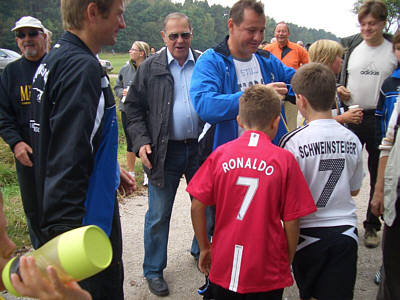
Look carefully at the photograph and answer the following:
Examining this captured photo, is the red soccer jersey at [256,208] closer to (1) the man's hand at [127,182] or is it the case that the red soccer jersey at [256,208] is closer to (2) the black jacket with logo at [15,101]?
(1) the man's hand at [127,182]

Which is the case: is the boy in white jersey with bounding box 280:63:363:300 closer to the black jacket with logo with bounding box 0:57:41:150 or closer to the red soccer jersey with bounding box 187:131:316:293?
the red soccer jersey with bounding box 187:131:316:293

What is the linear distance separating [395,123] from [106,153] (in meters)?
2.00

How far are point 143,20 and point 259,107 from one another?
3332 inches

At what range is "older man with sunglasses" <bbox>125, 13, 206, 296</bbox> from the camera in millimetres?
3119

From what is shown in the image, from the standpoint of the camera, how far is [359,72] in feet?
12.5

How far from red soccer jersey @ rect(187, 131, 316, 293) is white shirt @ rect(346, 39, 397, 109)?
90.8 inches

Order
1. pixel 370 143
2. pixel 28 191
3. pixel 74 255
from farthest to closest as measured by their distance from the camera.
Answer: pixel 370 143 < pixel 28 191 < pixel 74 255

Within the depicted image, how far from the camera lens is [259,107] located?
2080 millimetres

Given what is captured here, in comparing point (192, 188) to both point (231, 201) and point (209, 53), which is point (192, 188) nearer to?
point (231, 201)

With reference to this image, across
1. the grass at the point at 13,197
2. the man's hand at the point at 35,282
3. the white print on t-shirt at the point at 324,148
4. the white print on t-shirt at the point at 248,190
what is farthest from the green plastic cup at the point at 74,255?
the grass at the point at 13,197

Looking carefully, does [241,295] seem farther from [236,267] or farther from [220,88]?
[220,88]

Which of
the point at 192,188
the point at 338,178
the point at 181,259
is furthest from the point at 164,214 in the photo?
the point at 338,178

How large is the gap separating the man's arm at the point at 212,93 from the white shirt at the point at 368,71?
6.24 ft

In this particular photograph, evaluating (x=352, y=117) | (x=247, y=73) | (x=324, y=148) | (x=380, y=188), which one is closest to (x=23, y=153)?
(x=247, y=73)
